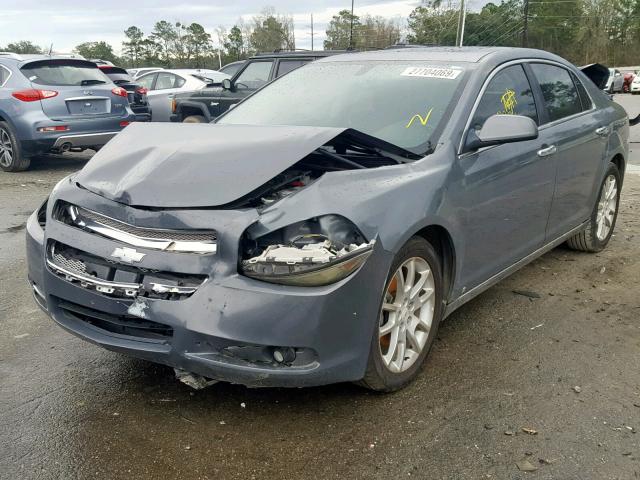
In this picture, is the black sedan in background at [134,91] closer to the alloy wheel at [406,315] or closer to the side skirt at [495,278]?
the side skirt at [495,278]

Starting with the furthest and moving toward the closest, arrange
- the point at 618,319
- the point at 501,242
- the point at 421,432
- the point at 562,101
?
1. the point at 562,101
2. the point at 618,319
3. the point at 501,242
4. the point at 421,432

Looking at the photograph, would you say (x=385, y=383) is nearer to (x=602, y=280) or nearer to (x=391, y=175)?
(x=391, y=175)

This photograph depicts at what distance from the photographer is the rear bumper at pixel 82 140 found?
9.46 metres

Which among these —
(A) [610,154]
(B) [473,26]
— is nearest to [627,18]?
(B) [473,26]

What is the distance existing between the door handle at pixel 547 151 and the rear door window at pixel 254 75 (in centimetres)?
677

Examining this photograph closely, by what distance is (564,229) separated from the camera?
4.58 metres

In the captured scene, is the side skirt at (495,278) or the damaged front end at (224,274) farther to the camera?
the side skirt at (495,278)

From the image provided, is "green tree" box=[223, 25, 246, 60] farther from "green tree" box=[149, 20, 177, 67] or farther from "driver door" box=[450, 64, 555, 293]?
"driver door" box=[450, 64, 555, 293]

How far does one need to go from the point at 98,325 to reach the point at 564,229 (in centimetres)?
338

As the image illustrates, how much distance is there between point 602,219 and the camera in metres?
5.34

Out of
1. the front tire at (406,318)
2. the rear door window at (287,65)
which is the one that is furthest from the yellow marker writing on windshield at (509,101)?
the rear door window at (287,65)

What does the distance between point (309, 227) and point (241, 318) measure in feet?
1.60

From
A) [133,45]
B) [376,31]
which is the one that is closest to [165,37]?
[133,45]

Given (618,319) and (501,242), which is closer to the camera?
(501,242)
